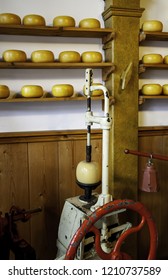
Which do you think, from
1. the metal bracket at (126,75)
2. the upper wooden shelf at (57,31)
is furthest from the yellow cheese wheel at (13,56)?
the metal bracket at (126,75)

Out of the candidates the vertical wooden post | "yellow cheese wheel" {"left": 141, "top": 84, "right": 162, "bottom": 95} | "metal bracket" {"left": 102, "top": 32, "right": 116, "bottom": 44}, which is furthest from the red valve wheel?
"metal bracket" {"left": 102, "top": 32, "right": 116, "bottom": 44}

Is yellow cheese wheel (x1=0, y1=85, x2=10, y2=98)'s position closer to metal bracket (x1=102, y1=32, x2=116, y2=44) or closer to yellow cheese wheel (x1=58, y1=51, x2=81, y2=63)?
yellow cheese wheel (x1=58, y1=51, x2=81, y2=63)

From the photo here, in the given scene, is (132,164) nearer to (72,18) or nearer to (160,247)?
(160,247)

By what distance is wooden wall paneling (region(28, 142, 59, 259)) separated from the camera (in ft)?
6.98

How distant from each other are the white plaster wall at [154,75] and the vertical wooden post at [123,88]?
0.66 feet

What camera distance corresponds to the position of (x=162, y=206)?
8.16 feet

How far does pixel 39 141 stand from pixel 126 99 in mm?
706

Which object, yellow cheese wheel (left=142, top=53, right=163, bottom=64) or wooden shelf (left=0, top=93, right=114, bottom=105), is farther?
yellow cheese wheel (left=142, top=53, right=163, bottom=64)

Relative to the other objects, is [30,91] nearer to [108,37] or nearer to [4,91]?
[4,91]

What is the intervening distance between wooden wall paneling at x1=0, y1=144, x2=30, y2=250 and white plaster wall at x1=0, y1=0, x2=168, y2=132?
0.16 m

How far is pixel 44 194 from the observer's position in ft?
7.14

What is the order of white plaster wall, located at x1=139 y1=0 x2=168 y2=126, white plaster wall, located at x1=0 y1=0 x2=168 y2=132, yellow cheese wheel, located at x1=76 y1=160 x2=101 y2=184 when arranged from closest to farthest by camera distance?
yellow cheese wheel, located at x1=76 y1=160 x2=101 y2=184, white plaster wall, located at x1=0 y1=0 x2=168 y2=132, white plaster wall, located at x1=139 y1=0 x2=168 y2=126

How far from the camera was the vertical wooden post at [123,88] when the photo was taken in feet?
6.77

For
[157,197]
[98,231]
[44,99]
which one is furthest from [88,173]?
[157,197]
